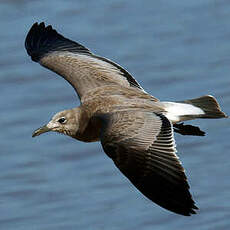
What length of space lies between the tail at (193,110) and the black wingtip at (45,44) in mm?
1897

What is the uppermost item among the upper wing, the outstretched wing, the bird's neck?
the upper wing

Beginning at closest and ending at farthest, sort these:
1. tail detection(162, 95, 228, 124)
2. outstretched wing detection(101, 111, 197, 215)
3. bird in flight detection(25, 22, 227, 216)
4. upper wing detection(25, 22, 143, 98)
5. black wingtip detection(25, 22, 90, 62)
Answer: outstretched wing detection(101, 111, 197, 215)
bird in flight detection(25, 22, 227, 216)
tail detection(162, 95, 228, 124)
upper wing detection(25, 22, 143, 98)
black wingtip detection(25, 22, 90, 62)

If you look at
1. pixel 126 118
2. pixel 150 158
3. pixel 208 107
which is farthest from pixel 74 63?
pixel 150 158

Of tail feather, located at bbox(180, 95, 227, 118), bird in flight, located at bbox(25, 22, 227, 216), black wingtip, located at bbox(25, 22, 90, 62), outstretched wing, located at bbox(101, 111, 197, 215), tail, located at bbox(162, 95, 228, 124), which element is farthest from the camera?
black wingtip, located at bbox(25, 22, 90, 62)

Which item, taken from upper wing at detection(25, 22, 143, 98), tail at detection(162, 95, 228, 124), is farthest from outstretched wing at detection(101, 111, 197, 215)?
upper wing at detection(25, 22, 143, 98)

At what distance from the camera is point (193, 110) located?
12.5 m

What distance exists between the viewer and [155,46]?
55.1ft

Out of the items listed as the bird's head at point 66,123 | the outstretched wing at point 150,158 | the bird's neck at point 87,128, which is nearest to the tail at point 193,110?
the outstretched wing at point 150,158

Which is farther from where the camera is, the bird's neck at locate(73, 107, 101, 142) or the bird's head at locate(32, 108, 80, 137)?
the bird's head at locate(32, 108, 80, 137)

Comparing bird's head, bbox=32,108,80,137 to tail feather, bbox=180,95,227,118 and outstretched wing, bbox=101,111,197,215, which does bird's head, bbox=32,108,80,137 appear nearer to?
outstretched wing, bbox=101,111,197,215

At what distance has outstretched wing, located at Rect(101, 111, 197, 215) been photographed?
426 inches

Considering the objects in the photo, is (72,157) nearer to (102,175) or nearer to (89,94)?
(102,175)

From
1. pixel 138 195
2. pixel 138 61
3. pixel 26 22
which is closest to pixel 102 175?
pixel 138 195

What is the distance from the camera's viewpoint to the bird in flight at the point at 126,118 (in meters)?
10.9
